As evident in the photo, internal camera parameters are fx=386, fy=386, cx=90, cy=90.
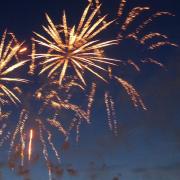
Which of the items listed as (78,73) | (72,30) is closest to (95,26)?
(72,30)

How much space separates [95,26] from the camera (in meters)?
22.1

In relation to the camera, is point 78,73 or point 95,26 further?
point 78,73

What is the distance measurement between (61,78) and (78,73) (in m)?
1.24

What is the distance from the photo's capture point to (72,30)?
72.1ft

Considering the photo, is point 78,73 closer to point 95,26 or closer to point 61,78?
point 61,78

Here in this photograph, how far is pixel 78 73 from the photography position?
23547mm

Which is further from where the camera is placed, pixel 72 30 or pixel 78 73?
pixel 78 73

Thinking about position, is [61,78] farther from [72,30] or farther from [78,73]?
[72,30]

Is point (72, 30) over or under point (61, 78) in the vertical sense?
over

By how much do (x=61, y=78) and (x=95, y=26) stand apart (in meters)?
3.65

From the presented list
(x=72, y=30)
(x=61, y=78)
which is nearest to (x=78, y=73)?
(x=61, y=78)

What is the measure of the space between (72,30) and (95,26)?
53.0 inches

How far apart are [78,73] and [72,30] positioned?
9.42 ft

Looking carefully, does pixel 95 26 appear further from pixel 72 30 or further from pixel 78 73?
pixel 78 73
